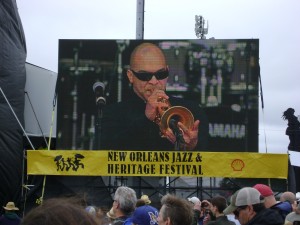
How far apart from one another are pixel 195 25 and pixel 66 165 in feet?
71.7

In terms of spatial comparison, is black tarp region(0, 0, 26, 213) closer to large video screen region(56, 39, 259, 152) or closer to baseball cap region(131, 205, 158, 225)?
large video screen region(56, 39, 259, 152)

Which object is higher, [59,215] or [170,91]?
[170,91]

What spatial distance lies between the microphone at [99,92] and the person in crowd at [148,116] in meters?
0.20

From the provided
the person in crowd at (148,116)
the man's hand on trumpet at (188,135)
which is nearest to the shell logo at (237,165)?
the person in crowd at (148,116)

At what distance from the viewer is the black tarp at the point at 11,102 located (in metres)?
14.7

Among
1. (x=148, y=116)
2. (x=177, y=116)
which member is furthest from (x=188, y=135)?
(x=148, y=116)

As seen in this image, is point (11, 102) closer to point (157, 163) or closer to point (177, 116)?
point (177, 116)

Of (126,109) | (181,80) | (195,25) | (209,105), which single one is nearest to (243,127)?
(209,105)

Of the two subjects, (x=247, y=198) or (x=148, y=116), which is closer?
(x=247, y=198)

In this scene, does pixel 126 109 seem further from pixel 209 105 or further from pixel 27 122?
pixel 27 122

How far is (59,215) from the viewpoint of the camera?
1.38m

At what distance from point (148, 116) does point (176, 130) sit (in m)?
0.81

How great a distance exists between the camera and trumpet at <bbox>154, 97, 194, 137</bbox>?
13.7 m

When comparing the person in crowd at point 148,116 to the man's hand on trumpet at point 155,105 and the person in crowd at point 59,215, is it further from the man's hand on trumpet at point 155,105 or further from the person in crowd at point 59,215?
the person in crowd at point 59,215
